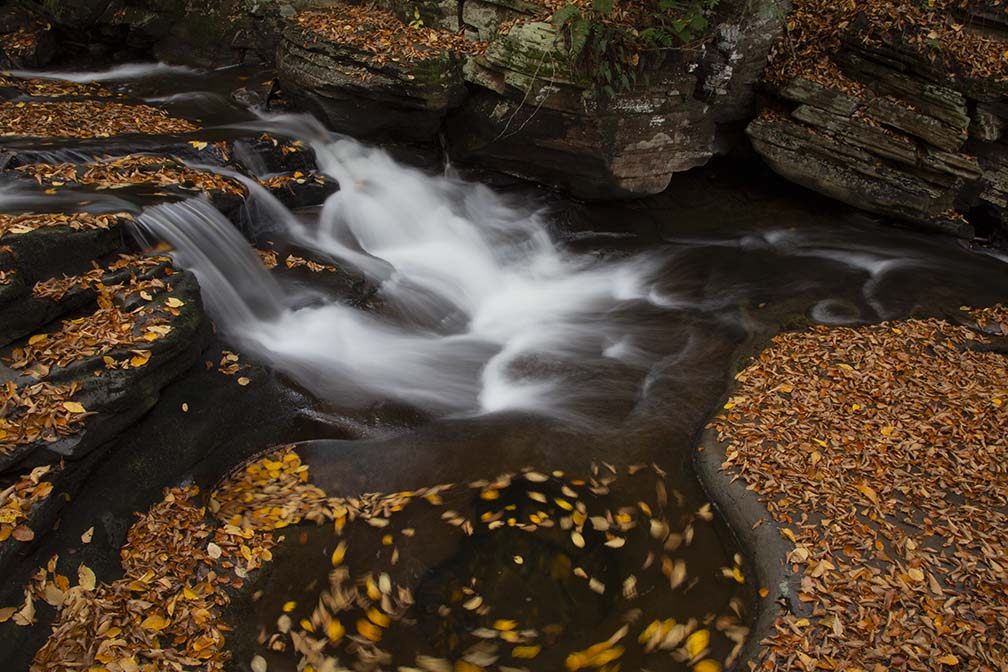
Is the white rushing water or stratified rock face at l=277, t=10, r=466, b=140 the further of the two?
stratified rock face at l=277, t=10, r=466, b=140

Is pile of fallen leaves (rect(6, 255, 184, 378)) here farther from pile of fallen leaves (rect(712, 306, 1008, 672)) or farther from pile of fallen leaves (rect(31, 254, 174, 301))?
pile of fallen leaves (rect(712, 306, 1008, 672))

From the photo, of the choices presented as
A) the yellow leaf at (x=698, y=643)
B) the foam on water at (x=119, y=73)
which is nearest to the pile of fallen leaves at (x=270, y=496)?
the yellow leaf at (x=698, y=643)

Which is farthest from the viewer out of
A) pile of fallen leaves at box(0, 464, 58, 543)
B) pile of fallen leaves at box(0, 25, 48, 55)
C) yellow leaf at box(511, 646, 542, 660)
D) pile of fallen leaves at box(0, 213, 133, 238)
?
pile of fallen leaves at box(0, 25, 48, 55)

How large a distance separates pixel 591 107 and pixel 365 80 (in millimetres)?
3431

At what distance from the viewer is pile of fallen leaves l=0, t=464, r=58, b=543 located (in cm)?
445

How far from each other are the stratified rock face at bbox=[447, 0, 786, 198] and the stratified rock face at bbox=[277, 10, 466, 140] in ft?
1.62

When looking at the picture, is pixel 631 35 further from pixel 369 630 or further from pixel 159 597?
pixel 159 597

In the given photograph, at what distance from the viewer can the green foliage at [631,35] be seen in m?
9.12

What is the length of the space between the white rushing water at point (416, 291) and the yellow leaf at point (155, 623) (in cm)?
273

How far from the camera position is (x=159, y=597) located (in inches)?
189

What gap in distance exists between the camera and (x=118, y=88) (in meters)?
12.1

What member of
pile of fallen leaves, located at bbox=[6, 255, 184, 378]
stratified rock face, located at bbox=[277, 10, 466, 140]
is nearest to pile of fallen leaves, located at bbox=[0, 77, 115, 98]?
stratified rock face, located at bbox=[277, 10, 466, 140]

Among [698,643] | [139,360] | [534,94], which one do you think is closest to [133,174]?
[139,360]

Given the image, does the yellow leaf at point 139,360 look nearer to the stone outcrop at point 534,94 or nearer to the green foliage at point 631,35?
the stone outcrop at point 534,94
